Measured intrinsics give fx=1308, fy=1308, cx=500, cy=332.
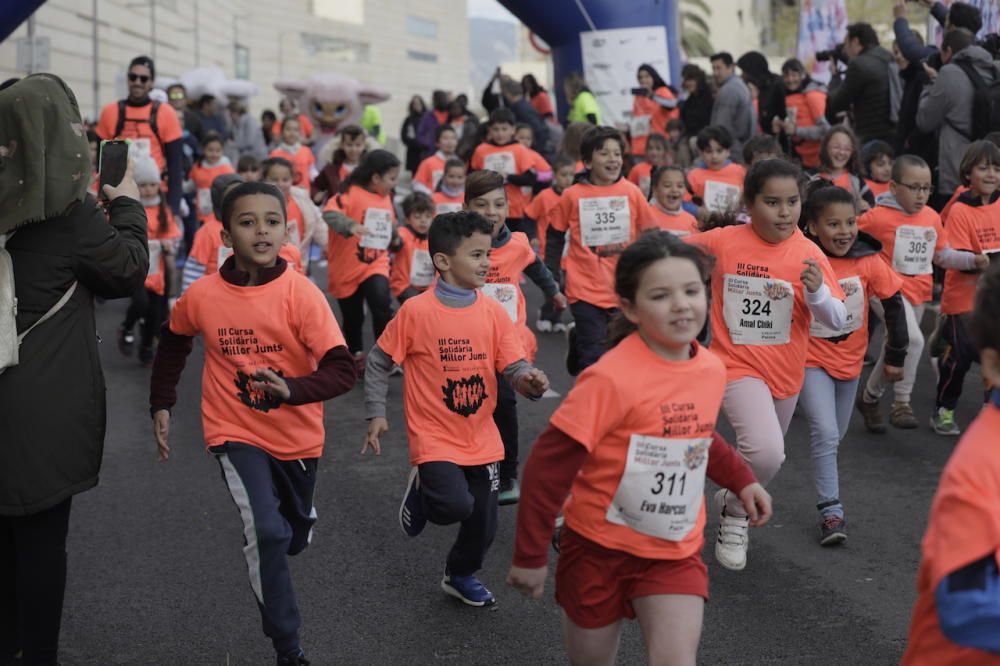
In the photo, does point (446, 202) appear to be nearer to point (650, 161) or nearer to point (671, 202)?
point (671, 202)

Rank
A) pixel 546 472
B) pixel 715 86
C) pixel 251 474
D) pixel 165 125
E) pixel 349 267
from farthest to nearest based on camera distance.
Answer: pixel 715 86
pixel 165 125
pixel 349 267
pixel 251 474
pixel 546 472

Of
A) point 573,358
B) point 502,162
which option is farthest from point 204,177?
point 573,358

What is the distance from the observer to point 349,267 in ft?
31.4

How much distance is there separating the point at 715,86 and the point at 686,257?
1181cm

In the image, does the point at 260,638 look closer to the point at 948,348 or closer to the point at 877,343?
the point at 948,348

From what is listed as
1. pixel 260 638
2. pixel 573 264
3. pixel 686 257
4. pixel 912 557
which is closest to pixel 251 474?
pixel 260 638

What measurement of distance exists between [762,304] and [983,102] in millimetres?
5740

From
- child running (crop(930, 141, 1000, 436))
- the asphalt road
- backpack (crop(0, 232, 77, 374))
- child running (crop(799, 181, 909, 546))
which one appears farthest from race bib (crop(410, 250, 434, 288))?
backpack (crop(0, 232, 77, 374))

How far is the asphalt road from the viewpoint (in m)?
4.61

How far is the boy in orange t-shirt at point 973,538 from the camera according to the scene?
2314 mm

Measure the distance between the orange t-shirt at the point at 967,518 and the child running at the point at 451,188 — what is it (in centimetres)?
858

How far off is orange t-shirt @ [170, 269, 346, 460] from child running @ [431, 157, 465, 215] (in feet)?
21.4

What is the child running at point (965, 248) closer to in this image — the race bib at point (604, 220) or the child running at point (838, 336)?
the child running at point (838, 336)

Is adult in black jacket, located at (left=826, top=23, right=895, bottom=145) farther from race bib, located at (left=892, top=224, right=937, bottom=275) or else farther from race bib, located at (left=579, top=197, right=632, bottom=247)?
race bib, located at (left=579, top=197, right=632, bottom=247)
